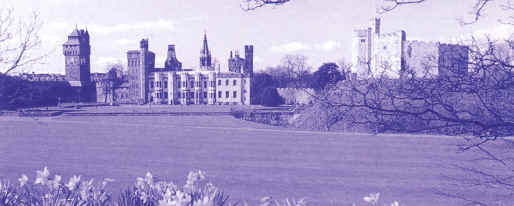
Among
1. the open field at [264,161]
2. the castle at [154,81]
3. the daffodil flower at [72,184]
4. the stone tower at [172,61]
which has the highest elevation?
the stone tower at [172,61]

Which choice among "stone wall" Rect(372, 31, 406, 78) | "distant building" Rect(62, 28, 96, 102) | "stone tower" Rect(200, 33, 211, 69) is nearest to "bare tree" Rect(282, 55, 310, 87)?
"stone wall" Rect(372, 31, 406, 78)

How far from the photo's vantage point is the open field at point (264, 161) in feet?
29.6

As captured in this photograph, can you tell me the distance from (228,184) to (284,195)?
143 cm

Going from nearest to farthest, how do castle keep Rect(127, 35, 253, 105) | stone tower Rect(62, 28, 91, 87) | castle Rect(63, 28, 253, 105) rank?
castle keep Rect(127, 35, 253, 105), castle Rect(63, 28, 253, 105), stone tower Rect(62, 28, 91, 87)

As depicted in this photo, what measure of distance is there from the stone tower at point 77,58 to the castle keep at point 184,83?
24.6 ft

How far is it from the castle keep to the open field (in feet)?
160

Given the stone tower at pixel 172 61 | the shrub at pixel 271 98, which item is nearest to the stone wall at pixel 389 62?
the shrub at pixel 271 98

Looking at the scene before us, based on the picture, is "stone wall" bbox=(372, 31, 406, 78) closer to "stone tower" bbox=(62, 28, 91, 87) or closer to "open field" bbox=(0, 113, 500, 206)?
"open field" bbox=(0, 113, 500, 206)

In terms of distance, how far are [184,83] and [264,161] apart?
6085cm

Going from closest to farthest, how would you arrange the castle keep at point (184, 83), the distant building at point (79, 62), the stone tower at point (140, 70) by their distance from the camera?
the castle keep at point (184, 83) → the distant building at point (79, 62) → the stone tower at point (140, 70)

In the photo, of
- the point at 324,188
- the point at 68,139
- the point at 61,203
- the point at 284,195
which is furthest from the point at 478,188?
the point at 68,139

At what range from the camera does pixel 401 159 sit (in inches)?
491

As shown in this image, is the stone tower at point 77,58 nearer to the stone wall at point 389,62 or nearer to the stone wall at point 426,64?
the stone wall at point 389,62

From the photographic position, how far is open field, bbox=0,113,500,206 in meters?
9.02
